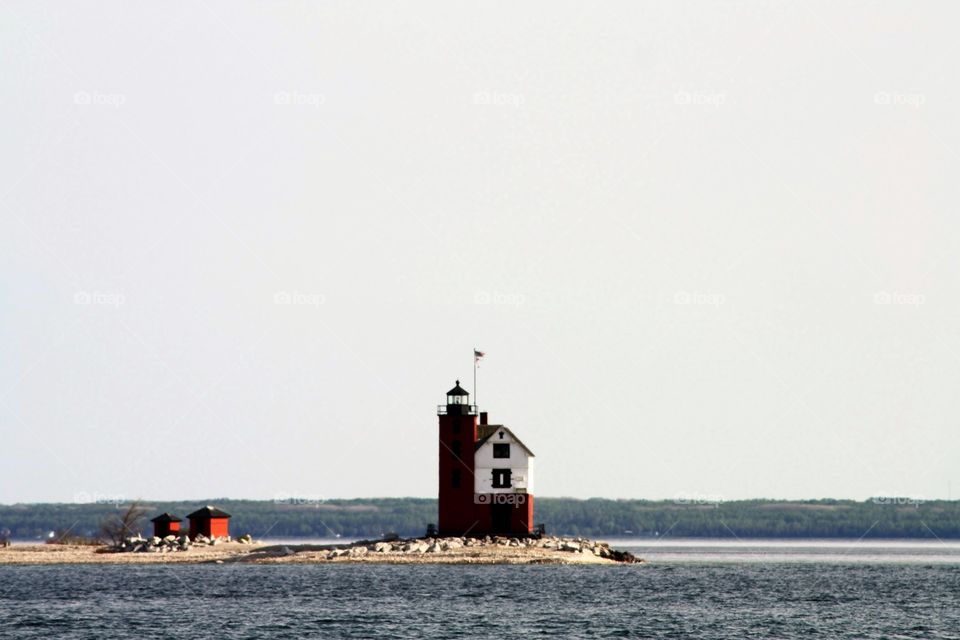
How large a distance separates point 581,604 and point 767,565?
153ft

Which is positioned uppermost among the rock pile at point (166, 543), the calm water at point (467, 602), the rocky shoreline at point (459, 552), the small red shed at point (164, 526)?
the small red shed at point (164, 526)

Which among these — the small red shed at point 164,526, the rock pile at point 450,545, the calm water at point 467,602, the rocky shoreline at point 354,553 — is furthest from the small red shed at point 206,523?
the calm water at point 467,602

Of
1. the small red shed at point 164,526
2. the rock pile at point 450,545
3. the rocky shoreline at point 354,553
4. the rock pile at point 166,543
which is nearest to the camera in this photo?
the rocky shoreline at point 354,553

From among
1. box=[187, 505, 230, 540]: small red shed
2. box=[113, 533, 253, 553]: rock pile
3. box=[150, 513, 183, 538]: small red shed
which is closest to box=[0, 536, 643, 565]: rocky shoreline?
box=[113, 533, 253, 553]: rock pile

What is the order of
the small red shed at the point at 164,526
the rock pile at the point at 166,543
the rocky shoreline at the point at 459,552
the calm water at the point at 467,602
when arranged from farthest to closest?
the small red shed at the point at 164,526 < the rock pile at the point at 166,543 < the rocky shoreline at the point at 459,552 < the calm water at the point at 467,602

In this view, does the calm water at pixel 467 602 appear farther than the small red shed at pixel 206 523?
No

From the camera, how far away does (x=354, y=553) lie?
4200 inches

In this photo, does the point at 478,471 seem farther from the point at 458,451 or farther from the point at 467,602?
the point at 467,602

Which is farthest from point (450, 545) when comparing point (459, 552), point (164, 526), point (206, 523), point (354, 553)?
point (164, 526)

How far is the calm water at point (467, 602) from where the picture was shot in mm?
63344

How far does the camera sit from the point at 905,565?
122438 millimetres

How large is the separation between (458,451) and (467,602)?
99.1ft

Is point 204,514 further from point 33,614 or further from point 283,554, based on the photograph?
point 33,614

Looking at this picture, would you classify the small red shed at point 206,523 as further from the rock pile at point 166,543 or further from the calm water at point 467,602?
the calm water at point 467,602
